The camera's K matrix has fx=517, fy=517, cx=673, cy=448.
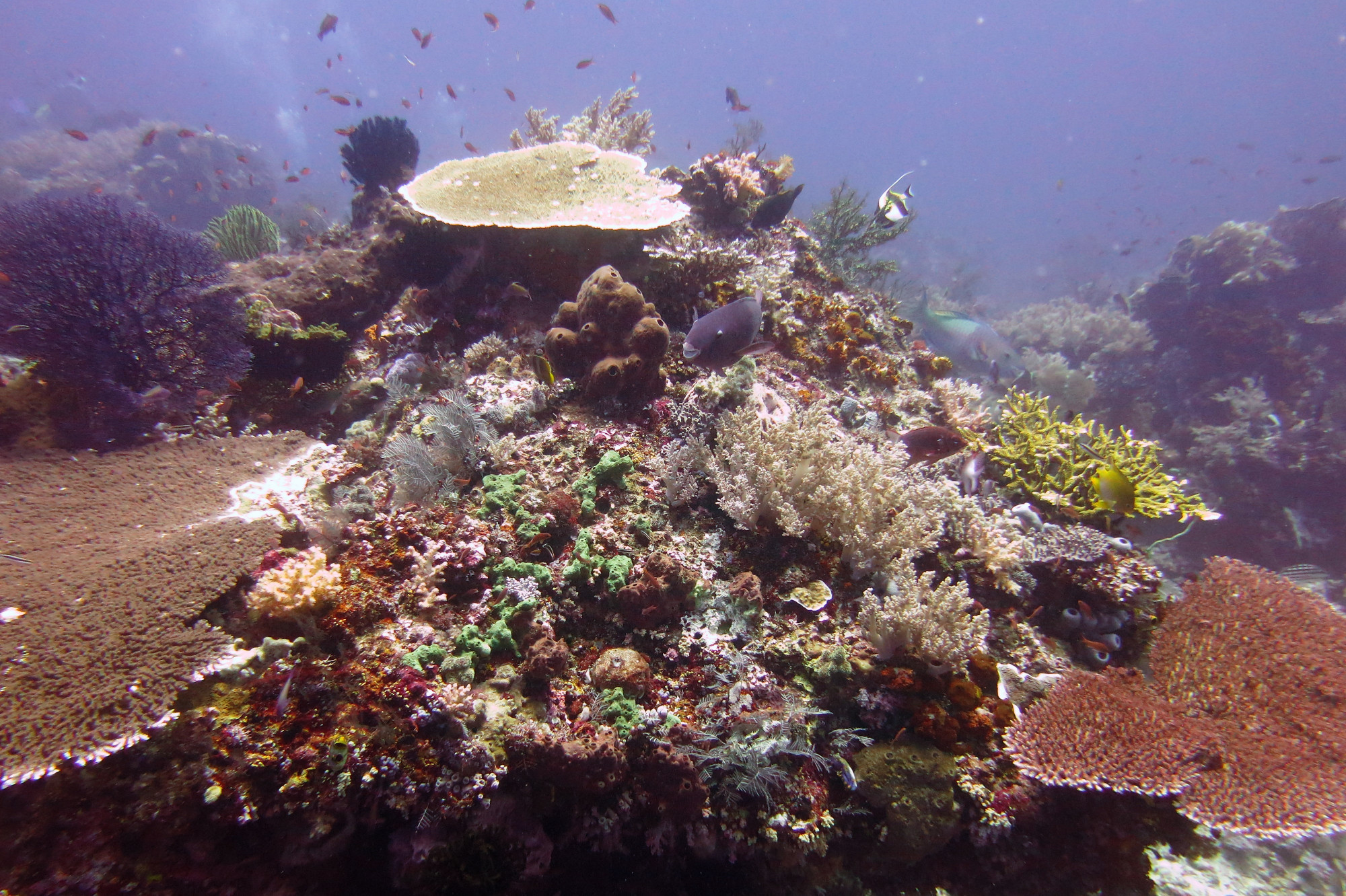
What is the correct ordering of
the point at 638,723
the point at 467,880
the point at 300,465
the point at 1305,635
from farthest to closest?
the point at 300,465 → the point at 1305,635 → the point at 638,723 → the point at 467,880

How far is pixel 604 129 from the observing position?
10.1 m

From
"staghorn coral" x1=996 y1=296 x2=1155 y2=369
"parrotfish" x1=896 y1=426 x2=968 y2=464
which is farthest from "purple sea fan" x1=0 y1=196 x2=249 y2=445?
"staghorn coral" x1=996 y1=296 x2=1155 y2=369

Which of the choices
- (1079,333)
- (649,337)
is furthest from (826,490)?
(1079,333)

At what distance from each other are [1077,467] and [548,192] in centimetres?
628

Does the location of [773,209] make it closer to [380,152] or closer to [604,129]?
[604,129]

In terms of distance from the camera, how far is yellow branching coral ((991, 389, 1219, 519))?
190 inches

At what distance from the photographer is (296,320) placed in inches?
216

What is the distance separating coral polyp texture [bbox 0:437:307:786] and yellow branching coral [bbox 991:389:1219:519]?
637 cm

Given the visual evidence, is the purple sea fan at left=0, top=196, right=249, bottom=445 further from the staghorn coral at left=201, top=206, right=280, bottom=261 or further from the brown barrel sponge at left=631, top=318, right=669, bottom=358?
the staghorn coral at left=201, top=206, right=280, bottom=261

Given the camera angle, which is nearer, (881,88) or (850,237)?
(850,237)

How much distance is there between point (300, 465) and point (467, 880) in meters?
3.46

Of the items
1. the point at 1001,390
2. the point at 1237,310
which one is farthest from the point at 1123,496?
the point at 1237,310

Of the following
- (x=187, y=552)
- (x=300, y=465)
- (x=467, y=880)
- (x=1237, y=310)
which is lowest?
(x=467, y=880)

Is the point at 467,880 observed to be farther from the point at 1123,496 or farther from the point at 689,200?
the point at 689,200
